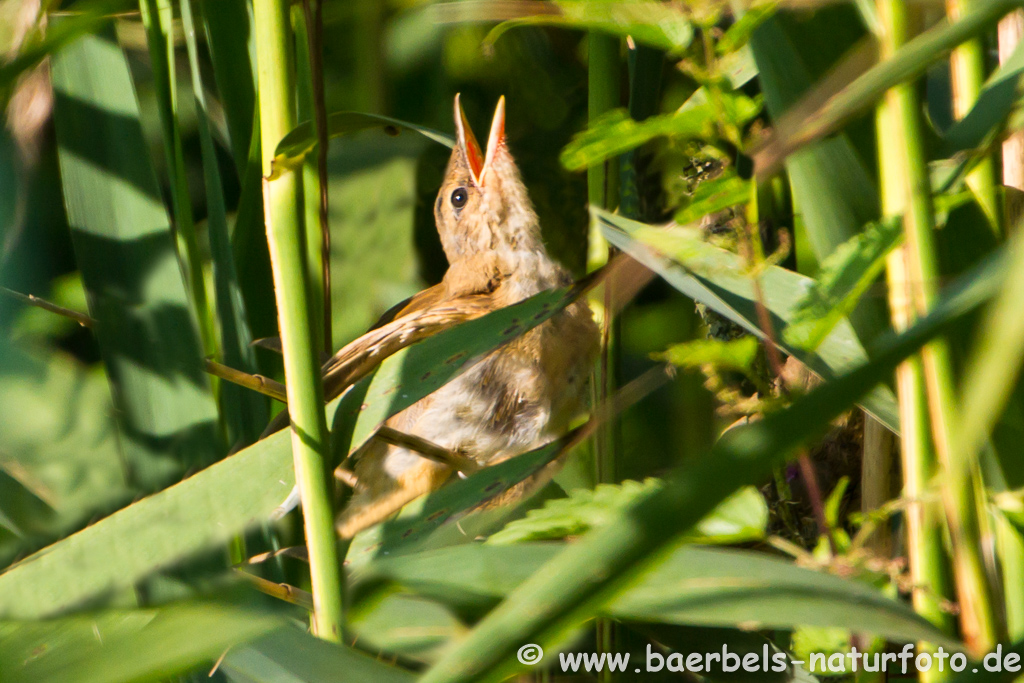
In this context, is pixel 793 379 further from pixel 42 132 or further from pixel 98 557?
pixel 42 132

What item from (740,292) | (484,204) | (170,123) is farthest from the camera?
(484,204)

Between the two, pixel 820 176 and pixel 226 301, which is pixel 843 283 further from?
pixel 226 301

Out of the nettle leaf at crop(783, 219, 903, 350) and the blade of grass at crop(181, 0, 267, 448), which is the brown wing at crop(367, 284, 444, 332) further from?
the nettle leaf at crop(783, 219, 903, 350)

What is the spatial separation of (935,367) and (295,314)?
34 cm

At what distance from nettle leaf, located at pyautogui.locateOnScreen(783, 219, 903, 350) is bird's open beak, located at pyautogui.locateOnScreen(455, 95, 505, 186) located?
785 mm

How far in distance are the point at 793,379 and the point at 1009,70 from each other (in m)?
0.38

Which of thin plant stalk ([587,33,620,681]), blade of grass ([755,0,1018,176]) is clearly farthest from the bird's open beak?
blade of grass ([755,0,1018,176])

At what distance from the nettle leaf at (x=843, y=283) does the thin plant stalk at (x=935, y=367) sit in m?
0.02

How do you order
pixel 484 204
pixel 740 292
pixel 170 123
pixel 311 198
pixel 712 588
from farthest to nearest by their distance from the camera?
pixel 484 204, pixel 170 123, pixel 311 198, pixel 740 292, pixel 712 588

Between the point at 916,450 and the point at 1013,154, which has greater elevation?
the point at 1013,154

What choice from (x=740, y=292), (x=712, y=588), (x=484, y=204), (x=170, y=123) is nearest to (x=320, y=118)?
(x=170, y=123)

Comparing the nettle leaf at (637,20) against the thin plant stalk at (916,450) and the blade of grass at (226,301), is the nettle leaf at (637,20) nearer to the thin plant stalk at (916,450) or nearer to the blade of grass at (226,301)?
the thin plant stalk at (916,450)

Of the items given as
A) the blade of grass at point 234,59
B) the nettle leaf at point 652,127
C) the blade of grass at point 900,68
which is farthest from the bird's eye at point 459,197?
the blade of grass at point 900,68

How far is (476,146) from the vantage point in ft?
4.29
